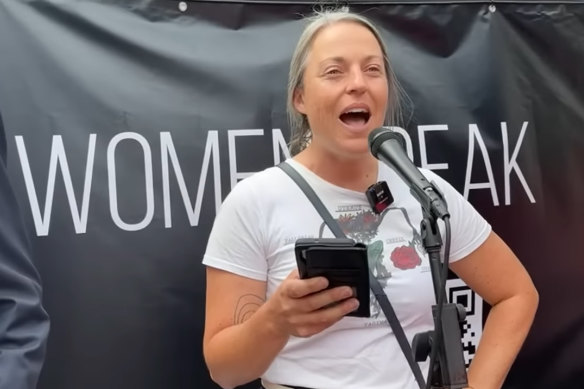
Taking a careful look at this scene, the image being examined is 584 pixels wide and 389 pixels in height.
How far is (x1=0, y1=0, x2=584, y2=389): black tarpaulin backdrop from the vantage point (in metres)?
1.82

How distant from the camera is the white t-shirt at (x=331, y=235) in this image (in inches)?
56.0

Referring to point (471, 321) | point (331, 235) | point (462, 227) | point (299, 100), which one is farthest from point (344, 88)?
point (471, 321)

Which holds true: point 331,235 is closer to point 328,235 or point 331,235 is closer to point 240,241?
point 328,235

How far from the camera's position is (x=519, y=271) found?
1.68m

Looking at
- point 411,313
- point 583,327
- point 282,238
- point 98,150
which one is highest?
point 98,150

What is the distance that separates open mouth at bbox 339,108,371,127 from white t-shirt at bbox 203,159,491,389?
13 centimetres

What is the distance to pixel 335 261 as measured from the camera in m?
1.13

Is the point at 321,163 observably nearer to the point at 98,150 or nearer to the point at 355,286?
the point at 355,286

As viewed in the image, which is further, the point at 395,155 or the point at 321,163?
the point at 321,163

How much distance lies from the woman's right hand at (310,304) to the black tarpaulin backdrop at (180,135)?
0.78 meters

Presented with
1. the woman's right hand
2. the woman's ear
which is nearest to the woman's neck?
the woman's ear

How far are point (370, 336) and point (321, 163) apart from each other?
360 millimetres

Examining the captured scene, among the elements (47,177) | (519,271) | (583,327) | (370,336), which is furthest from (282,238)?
(583,327)

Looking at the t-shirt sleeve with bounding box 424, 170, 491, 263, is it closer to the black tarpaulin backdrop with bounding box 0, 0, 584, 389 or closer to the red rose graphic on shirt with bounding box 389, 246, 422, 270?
the red rose graphic on shirt with bounding box 389, 246, 422, 270
